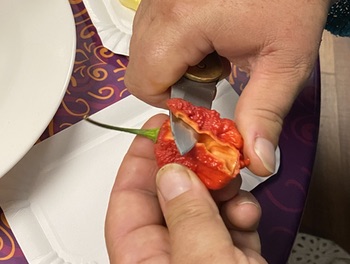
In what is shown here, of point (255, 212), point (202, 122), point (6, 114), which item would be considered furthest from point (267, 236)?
point (6, 114)

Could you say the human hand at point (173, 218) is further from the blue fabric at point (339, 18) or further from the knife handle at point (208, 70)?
the blue fabric at point (339, 18)

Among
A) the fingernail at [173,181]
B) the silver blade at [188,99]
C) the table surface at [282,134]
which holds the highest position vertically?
the silver blade at [188,99]

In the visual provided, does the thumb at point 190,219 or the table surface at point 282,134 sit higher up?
the thumb at point 190,219

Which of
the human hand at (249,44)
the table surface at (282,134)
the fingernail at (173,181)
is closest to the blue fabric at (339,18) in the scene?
the table surface at (282,134)

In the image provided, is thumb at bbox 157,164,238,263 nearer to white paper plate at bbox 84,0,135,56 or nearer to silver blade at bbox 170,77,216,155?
silver blade at bbox 170,77,216,155

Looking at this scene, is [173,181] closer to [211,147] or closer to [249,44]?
[211,147]

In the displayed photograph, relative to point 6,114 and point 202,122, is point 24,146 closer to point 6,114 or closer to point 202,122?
point 6,114
